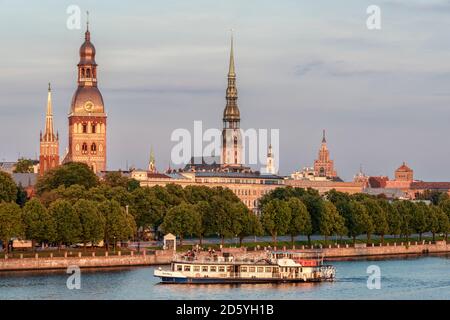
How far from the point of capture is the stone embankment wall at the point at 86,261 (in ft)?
352

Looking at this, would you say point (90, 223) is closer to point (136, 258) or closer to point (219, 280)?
point (136, 258)

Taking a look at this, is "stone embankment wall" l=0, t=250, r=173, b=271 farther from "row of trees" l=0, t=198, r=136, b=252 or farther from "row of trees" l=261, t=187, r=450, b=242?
"row of trees" l=261, t=187, r=450, b=242

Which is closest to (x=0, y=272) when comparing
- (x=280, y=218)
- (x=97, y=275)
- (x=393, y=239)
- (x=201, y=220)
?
(x=97, y=275)

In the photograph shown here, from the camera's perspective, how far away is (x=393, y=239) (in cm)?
15650

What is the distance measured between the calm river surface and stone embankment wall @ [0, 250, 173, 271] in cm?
213

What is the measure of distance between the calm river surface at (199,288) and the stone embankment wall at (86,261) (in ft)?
6.97

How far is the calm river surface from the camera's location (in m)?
90.8

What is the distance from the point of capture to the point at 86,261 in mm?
111250

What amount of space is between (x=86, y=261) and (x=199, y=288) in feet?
53.7

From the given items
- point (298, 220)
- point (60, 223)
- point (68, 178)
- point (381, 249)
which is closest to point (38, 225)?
point (60, 223)
